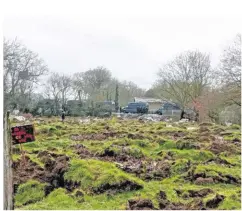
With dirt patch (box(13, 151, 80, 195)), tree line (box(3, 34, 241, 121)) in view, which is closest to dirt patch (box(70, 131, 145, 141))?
tree line (box(3, 34, 241, 121))

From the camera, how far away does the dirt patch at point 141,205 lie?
4.22 ft

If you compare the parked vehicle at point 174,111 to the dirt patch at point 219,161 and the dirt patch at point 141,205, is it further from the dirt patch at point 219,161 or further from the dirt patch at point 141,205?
the dirt patch at point 141,205

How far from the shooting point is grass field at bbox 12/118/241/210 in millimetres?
1353

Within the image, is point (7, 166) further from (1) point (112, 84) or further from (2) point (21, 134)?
(1) point (112, 84)

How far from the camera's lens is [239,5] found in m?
1.04

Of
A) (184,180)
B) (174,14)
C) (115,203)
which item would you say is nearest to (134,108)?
(184,180)

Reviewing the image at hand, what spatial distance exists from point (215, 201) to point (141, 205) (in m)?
0.30

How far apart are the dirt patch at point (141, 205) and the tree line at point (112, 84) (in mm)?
630

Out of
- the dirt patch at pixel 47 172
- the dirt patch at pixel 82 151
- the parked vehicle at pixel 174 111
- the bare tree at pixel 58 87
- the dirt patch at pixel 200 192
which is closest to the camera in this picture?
the dirt patch at pixel 200 192

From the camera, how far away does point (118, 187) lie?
59.2 inches

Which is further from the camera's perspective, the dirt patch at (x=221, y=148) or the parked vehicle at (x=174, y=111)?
the parked vehicle at (x=174, y=111)

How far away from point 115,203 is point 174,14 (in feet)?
2.63

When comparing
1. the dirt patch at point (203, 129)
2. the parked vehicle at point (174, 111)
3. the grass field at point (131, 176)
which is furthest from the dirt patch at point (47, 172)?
the dirt patch at point (203, 129)

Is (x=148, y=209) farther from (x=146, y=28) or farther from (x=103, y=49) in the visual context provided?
(x=103, y=49)
